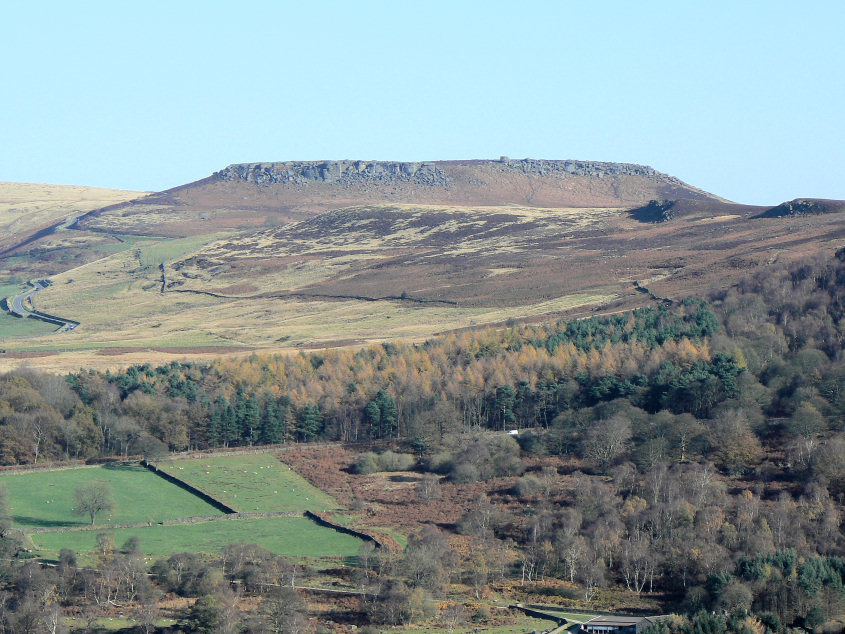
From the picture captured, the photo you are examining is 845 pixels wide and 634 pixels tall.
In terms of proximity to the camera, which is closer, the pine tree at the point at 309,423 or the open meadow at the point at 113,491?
the open meadow at the point at 113,491

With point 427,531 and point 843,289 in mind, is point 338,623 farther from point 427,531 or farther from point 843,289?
point 843,289

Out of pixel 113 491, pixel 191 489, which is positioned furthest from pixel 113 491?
pixel 191 489

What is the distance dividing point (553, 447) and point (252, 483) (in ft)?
73.7

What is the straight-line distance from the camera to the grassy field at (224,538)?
63.2 m

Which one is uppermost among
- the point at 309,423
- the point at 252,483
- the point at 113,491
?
the point at 309,423

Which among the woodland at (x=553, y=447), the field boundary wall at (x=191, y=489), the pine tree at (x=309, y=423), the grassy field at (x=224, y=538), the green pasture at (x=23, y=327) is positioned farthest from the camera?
the green pasture at (x=23, y=327)

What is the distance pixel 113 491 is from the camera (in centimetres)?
7606

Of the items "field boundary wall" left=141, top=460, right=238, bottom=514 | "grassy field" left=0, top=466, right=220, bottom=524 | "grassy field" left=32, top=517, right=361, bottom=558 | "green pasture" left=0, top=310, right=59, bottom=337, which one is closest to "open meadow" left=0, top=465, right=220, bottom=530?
"grassy field" left=0, top=466, right=220, bottom=524

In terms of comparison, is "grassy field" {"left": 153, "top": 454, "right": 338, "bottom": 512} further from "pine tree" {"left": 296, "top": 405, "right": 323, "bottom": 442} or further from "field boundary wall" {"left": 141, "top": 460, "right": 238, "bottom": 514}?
"pine tree" {"left": 296, "top": 405, "right": 323, "bottom": 442}

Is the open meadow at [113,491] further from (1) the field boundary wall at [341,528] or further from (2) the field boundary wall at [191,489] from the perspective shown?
(1) the field boundary wall at [341,528]

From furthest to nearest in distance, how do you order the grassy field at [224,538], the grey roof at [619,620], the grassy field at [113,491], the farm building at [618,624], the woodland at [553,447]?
the grassy field at [113,491], the grassy field at [224,538], the woodland at [553,447], the grey roof at [619,620], the farm building at [618,624]

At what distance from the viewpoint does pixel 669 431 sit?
79.1 metres

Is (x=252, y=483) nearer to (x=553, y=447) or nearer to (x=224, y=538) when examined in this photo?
(x=224, y=538)

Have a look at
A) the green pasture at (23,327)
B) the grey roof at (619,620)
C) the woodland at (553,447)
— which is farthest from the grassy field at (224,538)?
the green pasture at (23,327)
